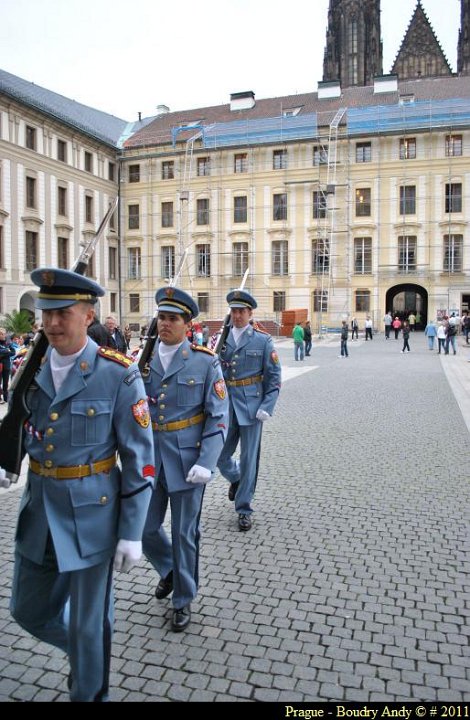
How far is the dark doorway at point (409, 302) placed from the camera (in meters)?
44.1

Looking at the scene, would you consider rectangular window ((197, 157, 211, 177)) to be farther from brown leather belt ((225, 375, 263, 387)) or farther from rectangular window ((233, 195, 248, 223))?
brown leather belt ((225, 375, 263, 387))

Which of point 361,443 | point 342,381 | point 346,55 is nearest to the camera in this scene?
point 361,443

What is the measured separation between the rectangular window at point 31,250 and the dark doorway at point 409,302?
2415 cm

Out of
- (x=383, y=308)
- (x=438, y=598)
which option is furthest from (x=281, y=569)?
(x=383, y=308)

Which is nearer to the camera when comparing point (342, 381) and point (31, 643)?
point (31, 643)

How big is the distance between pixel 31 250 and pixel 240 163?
55.9 ft

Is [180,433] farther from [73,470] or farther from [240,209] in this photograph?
[240,209]

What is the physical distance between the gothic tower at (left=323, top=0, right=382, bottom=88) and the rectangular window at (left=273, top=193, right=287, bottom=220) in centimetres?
2850

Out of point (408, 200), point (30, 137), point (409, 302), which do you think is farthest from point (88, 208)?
point (409, 302)

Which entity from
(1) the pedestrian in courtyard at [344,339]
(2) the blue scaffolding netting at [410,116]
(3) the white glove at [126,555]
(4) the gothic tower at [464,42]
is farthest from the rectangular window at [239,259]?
(3) the white glove at [126,555]

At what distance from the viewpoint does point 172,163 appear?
4819cm

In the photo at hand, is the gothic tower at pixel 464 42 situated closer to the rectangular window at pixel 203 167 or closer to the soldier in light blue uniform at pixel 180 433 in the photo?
the rectangular window at pixel 203 167

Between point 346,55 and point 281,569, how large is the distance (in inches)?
2929

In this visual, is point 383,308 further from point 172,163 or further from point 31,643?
point 31,643
